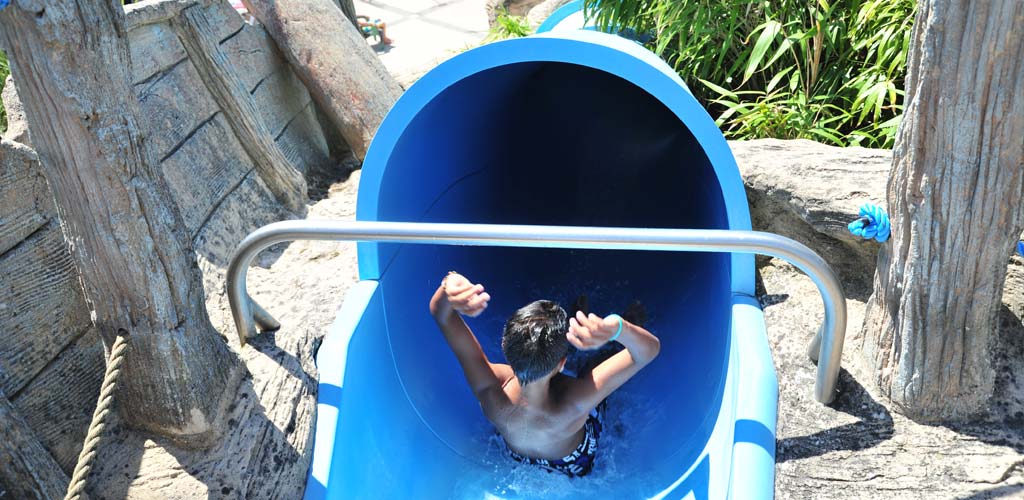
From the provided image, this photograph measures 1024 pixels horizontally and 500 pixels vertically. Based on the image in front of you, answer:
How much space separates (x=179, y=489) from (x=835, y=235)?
2.41m

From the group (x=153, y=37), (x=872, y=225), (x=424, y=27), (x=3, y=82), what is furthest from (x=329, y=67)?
(x=424, y=27)

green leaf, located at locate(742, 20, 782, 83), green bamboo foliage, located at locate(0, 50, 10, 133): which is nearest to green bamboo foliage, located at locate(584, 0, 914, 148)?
green leaf, located at locate(742, 20, 782, 83)

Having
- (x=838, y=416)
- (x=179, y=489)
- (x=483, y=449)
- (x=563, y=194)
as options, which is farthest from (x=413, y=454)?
(x=563, y=194)

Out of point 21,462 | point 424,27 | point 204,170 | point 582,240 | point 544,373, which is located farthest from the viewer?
point 424,27

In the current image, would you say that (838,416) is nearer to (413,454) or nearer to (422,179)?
(413,454)

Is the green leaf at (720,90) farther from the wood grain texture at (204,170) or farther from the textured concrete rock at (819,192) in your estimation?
the wood grain texture at (204,170)

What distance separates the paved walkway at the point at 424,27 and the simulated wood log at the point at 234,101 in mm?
2748

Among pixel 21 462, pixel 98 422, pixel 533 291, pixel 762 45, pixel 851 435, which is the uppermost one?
pixel 762 45

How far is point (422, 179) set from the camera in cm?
358

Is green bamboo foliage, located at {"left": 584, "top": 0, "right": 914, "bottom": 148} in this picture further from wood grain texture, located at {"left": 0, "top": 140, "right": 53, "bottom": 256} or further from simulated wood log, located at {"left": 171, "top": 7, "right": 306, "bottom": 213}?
wood grain texture, located at {"left": 0, "top": 140, "right": 53, "bottom": 256}

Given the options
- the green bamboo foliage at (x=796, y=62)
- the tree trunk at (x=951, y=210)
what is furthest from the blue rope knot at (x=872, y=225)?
the green bamboo foliage at (x=796, y=62)

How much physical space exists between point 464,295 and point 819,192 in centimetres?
143

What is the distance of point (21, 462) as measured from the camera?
6.64 ft

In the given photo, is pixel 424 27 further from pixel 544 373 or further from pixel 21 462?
pixel 21 462
